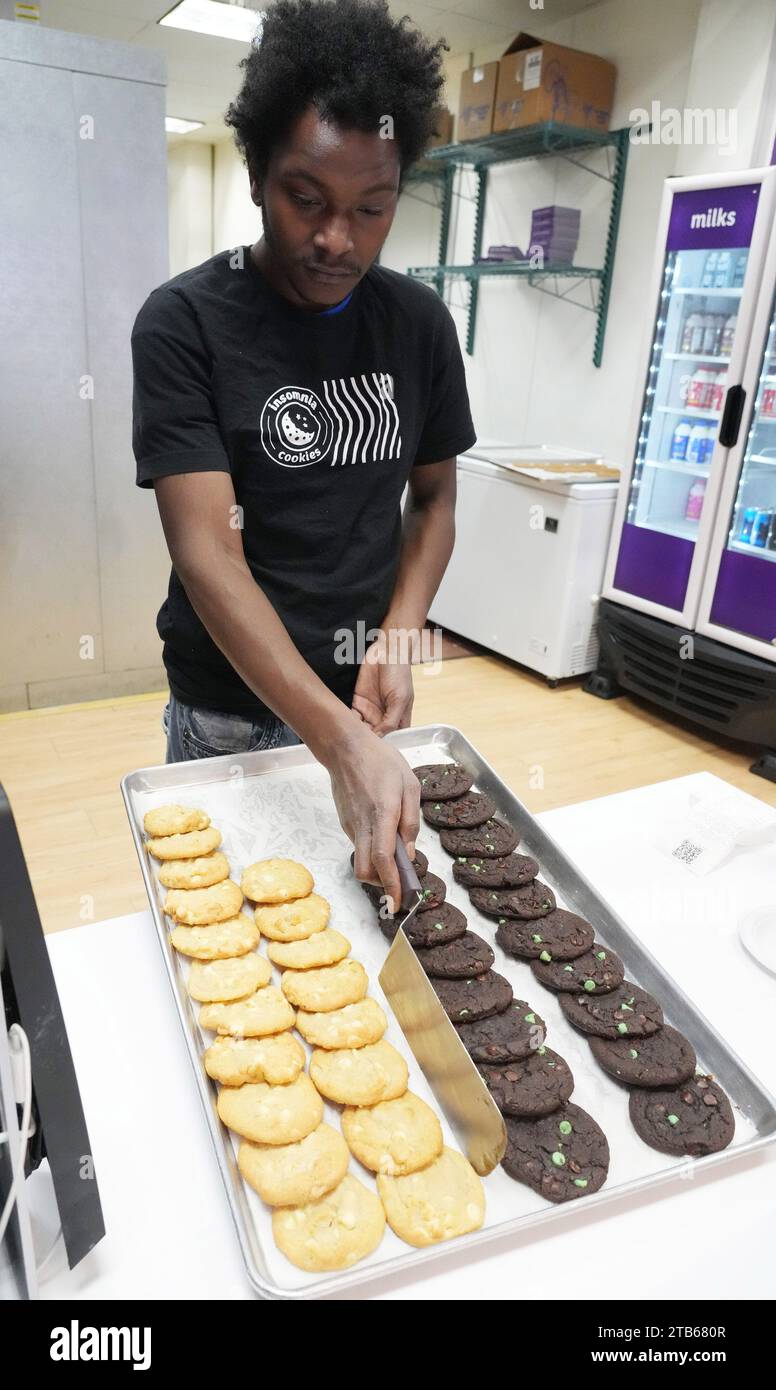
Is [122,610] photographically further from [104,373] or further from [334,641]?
[334,641]

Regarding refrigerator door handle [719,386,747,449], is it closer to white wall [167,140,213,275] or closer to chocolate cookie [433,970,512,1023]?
chocolate cookie [433,970,512,1023]

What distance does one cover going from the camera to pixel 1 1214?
2.21 ft

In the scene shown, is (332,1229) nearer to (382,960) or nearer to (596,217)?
(382,960)

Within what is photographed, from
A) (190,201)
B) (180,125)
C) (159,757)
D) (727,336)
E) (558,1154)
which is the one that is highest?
(180,125)

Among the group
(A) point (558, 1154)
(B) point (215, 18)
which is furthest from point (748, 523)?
(B) point (215, 18)

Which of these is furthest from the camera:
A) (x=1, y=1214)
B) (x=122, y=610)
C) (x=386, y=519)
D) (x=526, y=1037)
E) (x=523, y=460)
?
(x=523, y=460)

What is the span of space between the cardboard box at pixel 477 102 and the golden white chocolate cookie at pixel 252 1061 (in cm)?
495

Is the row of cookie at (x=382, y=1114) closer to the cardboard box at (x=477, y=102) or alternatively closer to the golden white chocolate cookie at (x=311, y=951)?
the golden white chocolate cookie at (x=311, y=951)

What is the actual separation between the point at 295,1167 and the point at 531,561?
3608mm

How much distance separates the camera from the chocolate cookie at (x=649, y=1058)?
37.9 inches

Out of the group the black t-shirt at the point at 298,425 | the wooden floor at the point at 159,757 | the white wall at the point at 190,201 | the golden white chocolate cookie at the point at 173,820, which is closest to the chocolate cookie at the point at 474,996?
the golden white chocolate cookie at the point at 173,820

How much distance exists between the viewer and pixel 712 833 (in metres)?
1.43
